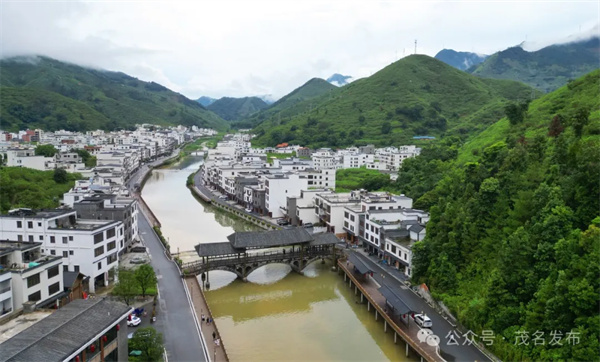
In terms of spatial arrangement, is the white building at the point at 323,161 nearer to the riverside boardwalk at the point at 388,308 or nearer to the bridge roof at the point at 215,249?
the riverside boardwalk at the point at 388,308

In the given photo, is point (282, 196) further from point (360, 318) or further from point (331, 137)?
point (331, 137)

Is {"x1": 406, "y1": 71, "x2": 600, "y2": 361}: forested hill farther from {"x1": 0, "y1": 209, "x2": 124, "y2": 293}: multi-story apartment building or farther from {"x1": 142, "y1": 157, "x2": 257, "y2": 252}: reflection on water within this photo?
{"x1": 142, "y1": 157, "x2": 257, "y2": 252}: reflection on water

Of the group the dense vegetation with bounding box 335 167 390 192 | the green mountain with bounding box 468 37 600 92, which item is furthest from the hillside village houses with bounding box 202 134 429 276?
the green mountain with bounding box 468 37 600 92

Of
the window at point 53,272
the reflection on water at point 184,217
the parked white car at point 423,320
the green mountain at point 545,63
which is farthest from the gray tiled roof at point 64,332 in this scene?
the green mountain at point 545,63

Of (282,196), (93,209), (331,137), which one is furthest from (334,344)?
(331,137)

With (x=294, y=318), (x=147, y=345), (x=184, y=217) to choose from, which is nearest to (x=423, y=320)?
(x=294, y=318)
